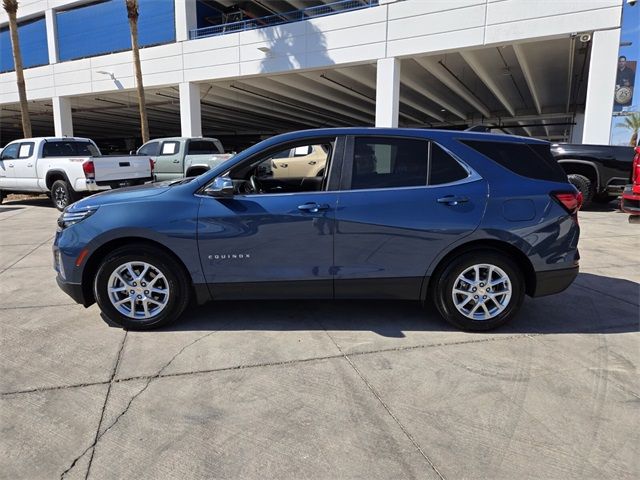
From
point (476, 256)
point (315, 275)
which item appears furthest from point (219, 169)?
point (476, 256)

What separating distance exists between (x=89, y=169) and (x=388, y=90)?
1089 centimetres

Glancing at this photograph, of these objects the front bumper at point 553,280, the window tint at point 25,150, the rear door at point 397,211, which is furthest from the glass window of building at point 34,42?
the front bumper at point 553,280

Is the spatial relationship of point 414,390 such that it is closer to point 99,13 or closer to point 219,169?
point 219,169

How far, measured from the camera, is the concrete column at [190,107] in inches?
826

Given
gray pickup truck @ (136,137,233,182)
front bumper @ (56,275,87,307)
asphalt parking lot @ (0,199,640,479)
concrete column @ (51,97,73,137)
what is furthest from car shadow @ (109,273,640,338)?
concrete column @ (51,97,73,137)

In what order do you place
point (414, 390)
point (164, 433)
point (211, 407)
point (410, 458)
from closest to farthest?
point (410, 458), point (164, 433), point (211, 407), point (414, 390)

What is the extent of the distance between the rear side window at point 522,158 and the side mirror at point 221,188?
2035 mm

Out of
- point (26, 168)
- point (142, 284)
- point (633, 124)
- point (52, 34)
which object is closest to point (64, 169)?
point (26, 168)

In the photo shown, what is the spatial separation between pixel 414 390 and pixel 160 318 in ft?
7.29

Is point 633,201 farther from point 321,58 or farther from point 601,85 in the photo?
point 321,58

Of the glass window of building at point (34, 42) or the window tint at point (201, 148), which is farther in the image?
the glass window of building at point (34, 42)

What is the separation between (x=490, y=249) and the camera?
148 inches

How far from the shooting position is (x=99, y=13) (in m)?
22.7

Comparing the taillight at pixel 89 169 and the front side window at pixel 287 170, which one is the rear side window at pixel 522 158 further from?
the taillight at pixel 89 169
